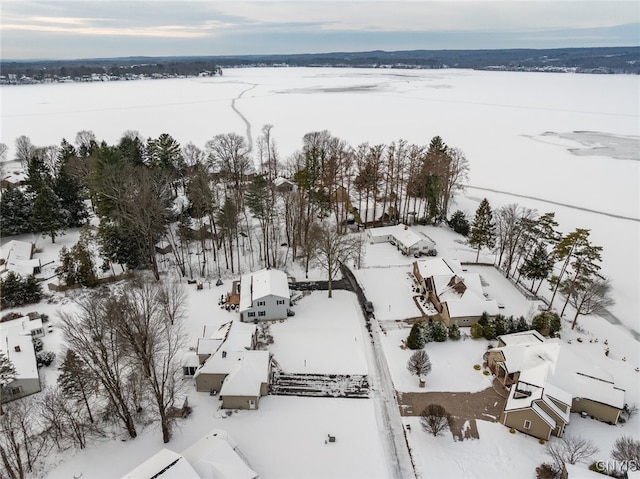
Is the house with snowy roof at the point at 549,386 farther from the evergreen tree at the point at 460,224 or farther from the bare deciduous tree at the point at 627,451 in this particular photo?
the evergreen tree at the point at 460,224

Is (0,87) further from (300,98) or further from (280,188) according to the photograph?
(280,188)

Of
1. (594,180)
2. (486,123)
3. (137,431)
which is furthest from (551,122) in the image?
(137,431)

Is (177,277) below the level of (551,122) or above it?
A: below

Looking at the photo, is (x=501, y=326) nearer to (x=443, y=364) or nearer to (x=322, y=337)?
(x=443, y=364)

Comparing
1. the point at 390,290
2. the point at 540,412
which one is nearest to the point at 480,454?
the point at 540,412

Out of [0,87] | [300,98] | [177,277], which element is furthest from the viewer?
[0,87]

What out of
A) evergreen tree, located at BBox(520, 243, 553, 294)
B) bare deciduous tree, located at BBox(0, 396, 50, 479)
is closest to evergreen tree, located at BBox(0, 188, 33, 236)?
bare deciduous tree, located at BBox(0, 396, 50, 479)

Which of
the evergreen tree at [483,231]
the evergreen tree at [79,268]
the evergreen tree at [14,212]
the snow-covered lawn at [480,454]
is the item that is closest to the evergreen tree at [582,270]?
the evergreen tree at [483,231]
